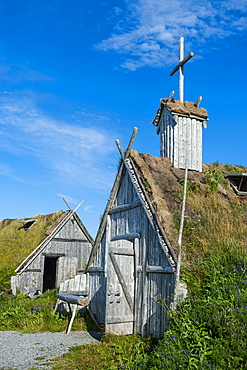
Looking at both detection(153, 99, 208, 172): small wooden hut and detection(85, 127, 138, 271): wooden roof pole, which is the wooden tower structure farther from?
detection(85, 127, 138, 271): wooden roof pole

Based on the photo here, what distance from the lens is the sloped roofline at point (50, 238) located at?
19172mm

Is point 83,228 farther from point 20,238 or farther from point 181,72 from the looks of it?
point 181,72

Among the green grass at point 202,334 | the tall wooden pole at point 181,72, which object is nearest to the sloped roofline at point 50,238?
the tall wooden pole at point 181,72

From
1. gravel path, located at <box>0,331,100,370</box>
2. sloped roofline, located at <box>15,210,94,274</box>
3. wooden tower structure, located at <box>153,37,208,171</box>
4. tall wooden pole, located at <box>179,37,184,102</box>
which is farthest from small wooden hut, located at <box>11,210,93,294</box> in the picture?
tall wooden pole, located at <box>179,37,184,102</box>

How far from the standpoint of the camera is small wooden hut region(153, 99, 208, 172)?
14.7 metres

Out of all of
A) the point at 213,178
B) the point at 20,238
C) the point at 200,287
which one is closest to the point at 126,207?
the point at 213,178

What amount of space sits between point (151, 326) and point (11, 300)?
9.37m

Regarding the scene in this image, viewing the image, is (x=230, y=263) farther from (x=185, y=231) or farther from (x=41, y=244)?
(x=41, y=244)

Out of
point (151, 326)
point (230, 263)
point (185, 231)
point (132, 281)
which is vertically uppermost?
point (185, 231)

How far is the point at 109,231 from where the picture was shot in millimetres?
13922

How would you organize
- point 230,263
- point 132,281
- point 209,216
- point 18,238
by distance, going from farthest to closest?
point 18,238 < point 132,281 < point 209,216 < point 230,263

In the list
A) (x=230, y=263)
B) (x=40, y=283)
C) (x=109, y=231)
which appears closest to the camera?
(x=230, y=263)

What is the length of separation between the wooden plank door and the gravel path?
89 cm

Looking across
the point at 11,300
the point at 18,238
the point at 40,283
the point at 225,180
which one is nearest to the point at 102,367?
the point at 225,180
